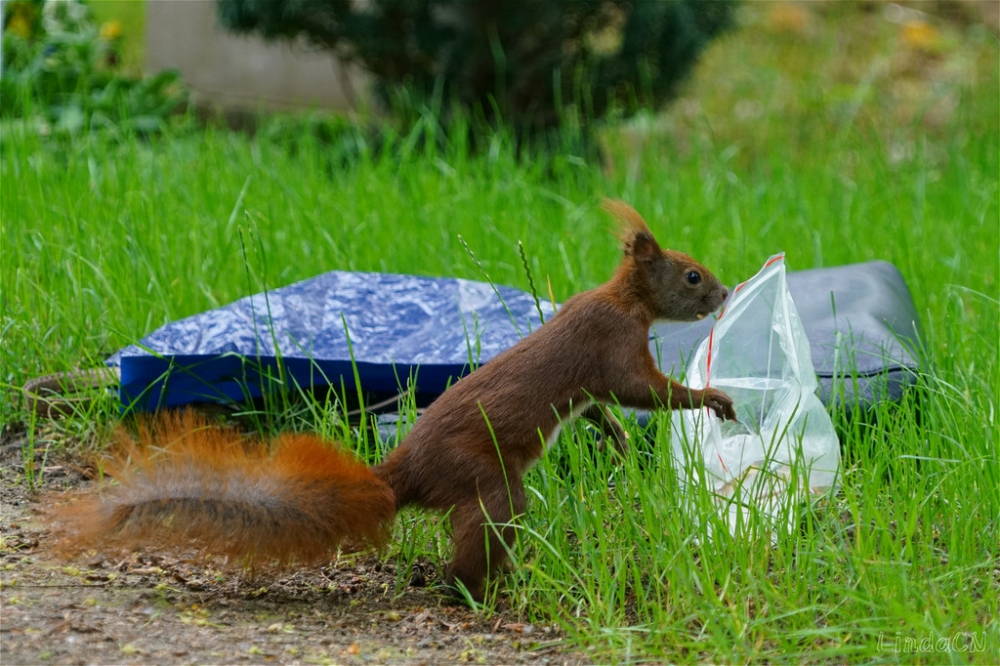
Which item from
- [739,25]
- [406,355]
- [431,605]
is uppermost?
[739,25]

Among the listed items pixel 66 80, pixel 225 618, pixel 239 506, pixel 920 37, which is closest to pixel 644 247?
pixel 239 506

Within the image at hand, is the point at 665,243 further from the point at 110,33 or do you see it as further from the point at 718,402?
the point at 110,33

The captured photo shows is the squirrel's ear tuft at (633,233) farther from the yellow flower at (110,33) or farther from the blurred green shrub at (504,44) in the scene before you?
the yellow flower at (110,33)

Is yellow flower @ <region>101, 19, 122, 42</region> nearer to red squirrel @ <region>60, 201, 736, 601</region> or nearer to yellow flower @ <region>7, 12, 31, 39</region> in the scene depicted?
yellow flower @ <region>7, 12, 31, 39</region>

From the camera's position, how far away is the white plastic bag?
2219 mm

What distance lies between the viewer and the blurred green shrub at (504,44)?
5.70 metres

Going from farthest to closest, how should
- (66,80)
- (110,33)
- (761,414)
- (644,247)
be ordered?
(110,33)
(66,80)
(761,414)
(644,247)

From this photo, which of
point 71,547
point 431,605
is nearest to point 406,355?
point 431,605

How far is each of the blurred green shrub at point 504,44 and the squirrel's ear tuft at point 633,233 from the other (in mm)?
3287

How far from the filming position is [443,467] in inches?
82.5

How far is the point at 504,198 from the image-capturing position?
448cm

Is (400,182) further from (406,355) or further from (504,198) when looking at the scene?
(406,355)

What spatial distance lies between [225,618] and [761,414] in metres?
1.35

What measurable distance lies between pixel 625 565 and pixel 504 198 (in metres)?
2.58
